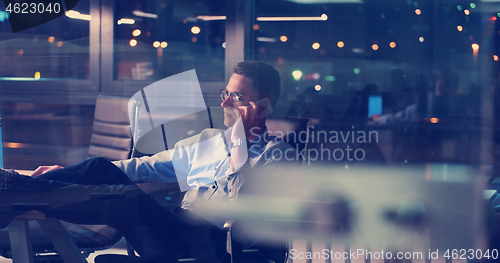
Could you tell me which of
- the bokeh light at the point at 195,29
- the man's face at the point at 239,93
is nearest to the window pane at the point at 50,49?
the bokeh light at the point at 195,29

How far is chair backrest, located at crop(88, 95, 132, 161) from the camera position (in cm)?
204

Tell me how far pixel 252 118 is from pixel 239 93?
132mm

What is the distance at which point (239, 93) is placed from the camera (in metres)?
1.75

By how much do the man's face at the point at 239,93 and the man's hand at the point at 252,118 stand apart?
3 cm

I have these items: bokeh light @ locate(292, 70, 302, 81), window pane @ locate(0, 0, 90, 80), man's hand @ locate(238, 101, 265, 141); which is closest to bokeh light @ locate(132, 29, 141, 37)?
window pane @ locate(0, 0, 90, 80)

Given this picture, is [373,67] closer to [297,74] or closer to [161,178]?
[297,74]

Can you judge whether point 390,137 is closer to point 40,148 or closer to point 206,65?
point 206,65

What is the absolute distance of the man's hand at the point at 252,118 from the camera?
1707 millimetres

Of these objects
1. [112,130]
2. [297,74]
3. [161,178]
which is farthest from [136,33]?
[161,178]

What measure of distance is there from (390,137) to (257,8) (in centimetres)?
Answer: 123

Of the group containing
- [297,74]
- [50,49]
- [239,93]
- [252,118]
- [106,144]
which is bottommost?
[106,144]

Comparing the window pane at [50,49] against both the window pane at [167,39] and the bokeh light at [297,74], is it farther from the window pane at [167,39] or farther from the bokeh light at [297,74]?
the bokeh light at [297,74]

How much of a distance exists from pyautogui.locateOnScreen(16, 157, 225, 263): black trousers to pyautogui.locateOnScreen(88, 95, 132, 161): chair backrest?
26.7 inches

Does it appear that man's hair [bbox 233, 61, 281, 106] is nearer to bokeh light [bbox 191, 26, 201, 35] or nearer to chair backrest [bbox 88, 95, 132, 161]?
chair backrest [bbox 88, 95, 132, 161]
